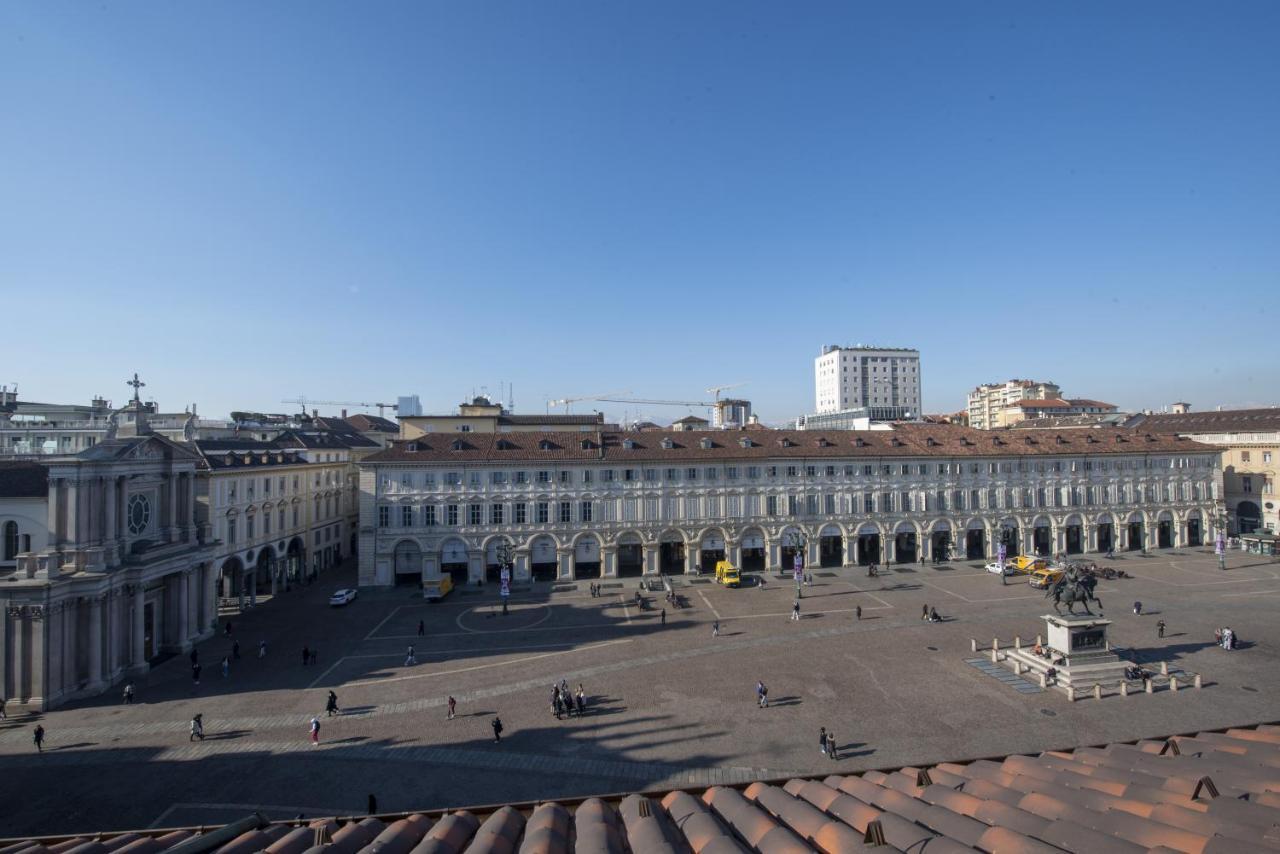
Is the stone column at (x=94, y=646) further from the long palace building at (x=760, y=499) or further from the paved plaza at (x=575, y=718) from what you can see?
the long palace building at (x=760, y=499)

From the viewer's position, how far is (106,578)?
35.1 metres

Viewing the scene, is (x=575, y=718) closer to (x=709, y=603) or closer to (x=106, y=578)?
(x=709, y=603)

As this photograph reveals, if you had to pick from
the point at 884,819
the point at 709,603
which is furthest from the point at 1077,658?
the point at 884,819

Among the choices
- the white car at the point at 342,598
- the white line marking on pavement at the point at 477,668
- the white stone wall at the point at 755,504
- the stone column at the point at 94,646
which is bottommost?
the white line marking on pavement at the point at 477,668

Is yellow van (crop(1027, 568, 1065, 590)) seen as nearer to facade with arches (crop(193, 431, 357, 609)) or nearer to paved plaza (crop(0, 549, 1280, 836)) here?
paved plaza (crop(0, 549, 1280, 836))

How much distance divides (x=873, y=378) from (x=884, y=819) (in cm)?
18746

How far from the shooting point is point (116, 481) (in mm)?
37000

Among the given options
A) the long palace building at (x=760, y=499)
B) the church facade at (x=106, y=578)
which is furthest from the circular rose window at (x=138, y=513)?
the long palace building at (x=760, y=499)

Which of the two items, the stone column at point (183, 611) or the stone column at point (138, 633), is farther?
the stone column at point (183, 611)

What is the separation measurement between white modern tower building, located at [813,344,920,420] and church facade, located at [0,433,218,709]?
16534 cm

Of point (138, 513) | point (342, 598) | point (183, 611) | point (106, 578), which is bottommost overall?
point (342, 598)

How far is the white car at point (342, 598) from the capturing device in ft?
169

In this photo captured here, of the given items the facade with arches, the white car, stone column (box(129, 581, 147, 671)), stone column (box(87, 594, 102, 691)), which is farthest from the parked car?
stone column (box(87, 594, 102, 691))

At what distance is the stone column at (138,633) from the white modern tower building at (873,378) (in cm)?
16900
